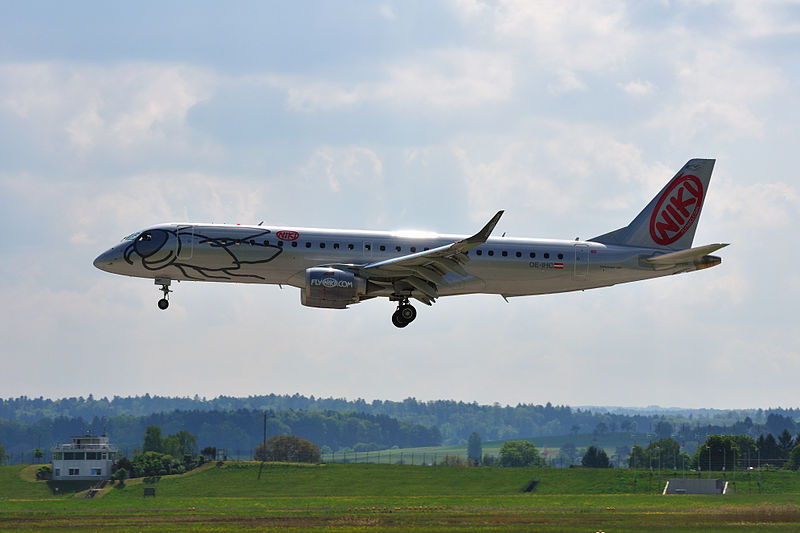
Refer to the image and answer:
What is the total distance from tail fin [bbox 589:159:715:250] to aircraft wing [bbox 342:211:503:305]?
10.6 m

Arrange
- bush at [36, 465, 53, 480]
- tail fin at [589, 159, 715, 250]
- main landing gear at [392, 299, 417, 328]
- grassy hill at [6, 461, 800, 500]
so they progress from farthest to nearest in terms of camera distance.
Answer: bush at [36, 465, 53, 480], grassy hill at [6, 461, 800, 500], tail fin at [589, 159, 715, 250], main landing gear at [392, 299, 417, 328]

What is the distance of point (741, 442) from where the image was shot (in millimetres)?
179625

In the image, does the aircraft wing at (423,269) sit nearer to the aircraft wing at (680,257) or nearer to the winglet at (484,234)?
the winglet at (484,234)

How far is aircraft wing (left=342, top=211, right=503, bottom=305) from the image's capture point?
52469 mm

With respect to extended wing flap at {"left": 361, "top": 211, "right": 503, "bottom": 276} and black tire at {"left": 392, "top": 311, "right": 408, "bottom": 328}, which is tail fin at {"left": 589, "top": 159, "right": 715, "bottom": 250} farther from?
black tire at {"left": 392, "top": 311, "right": 408, "bottom": 328}

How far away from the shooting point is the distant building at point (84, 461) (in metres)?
136

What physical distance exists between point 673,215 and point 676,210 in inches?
17.7

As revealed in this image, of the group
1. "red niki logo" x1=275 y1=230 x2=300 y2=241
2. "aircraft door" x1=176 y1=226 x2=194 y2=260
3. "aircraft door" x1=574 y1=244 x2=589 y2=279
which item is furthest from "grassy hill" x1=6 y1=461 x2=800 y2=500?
"aircraft door" x1=176 y1=226 x2=194 y2=260

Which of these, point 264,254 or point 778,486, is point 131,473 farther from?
point 264,254

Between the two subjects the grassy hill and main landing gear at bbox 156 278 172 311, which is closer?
main landing gear at bbox 156 278 172 311

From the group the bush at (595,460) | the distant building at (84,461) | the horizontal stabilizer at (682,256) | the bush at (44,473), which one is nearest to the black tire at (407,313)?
the horizontal stabilizer at (682,256)

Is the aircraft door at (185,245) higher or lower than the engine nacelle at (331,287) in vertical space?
higher

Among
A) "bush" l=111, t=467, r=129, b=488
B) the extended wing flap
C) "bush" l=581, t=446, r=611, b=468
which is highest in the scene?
the extended wing flap

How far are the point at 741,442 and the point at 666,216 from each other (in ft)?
423
